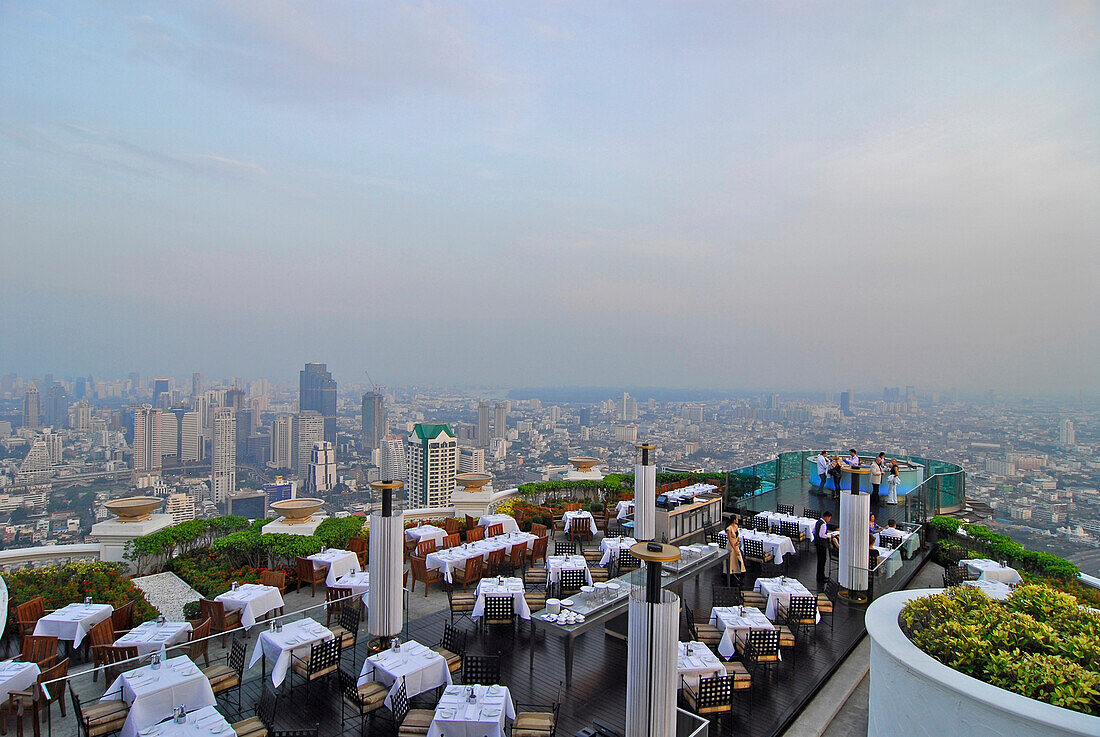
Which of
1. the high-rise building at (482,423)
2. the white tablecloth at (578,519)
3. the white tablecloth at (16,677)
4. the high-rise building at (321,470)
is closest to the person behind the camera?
the white tablecloth at (16,677)

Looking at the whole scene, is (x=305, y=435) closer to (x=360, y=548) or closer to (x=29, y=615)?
(x=360, y=548)

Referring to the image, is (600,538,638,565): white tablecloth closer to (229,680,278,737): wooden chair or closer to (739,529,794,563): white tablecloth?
(739,529,794,563): white tablecloth

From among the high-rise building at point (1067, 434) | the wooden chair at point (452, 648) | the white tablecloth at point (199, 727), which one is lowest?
the wooden chair at point (452, 648)

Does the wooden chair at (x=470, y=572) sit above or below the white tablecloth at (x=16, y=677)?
below

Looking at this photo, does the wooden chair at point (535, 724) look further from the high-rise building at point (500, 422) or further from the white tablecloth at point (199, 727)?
the high-rise building at point (500, 422)

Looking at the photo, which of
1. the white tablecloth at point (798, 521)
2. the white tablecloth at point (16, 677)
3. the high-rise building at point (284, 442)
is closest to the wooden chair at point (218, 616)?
the white tablecloth at point (16, 677)

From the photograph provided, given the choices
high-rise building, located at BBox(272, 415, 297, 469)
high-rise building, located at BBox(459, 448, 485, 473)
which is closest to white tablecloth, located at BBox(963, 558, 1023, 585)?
high-rise building, located at BBox(459, 448, 485, 473)

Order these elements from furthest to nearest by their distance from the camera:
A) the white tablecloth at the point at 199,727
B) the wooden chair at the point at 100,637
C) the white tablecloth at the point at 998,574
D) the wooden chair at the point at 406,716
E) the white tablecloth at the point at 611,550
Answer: the white tablecloth at the point at 611,550, the white tablecloth at the point at 998,574, the wooden chair at the point at 100,637, the wooden chair at the point at 406,716, the white tablecloth at the point at 199,727
